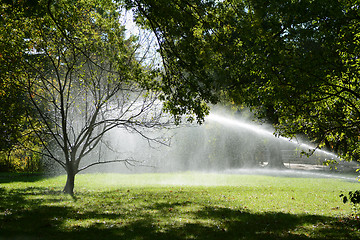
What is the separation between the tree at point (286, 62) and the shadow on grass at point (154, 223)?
2.63m

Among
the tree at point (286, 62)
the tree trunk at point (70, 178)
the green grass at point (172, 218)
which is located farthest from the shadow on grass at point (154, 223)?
the tree at point (286, 62)

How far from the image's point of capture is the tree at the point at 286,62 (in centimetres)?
768

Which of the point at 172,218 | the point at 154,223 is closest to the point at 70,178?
the point at 172,218

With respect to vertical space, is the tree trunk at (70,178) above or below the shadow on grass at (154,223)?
above

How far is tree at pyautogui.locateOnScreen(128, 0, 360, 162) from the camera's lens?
25.2ft

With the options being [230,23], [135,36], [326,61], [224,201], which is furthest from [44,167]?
[326,61]

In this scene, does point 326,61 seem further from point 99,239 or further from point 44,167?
point 44,167

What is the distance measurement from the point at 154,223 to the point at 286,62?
5.46m

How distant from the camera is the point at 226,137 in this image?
30844mm

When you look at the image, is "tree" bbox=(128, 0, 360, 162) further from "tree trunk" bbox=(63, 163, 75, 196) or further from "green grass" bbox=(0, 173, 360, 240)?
"tree trunk" bbox=(63, 163, 75, 196)

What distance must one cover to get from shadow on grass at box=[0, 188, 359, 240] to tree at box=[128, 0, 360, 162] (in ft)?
8.63

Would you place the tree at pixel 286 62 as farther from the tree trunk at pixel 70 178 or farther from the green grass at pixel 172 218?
the tree trunk at pixel 70 178

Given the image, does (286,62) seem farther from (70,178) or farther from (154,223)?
(70,178)

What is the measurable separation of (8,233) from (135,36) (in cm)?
842
